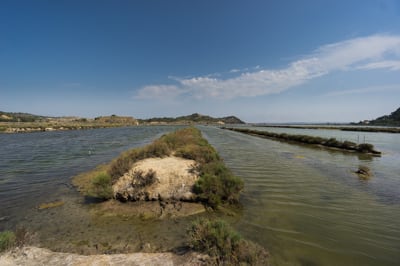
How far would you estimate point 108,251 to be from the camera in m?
4.79

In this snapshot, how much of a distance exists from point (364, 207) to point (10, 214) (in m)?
13.3

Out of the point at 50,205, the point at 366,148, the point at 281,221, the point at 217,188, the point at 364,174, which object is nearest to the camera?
the point at 281,221

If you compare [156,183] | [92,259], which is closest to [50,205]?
[156,183]

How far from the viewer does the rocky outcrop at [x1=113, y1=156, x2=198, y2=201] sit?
7867mm

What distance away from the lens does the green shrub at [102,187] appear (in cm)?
794

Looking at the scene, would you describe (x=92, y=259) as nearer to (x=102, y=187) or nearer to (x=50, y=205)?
(x=102, y=187)

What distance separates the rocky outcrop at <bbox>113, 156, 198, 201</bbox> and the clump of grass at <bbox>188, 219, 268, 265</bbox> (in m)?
3.32

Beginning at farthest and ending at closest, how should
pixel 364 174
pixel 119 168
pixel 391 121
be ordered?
pixel 391 121
pixel 364 174
pixel 119 168

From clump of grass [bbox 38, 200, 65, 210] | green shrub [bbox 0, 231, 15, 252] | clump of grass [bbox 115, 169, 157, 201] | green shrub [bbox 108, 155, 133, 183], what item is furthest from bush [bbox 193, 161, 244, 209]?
clump of grass [bbox 38, 200, 65, 210]

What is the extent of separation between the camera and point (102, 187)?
807cm

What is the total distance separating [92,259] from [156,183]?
4.08 metres

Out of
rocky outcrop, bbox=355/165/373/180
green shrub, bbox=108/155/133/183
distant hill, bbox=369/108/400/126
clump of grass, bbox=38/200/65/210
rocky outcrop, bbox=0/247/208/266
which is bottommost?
clump of grass, bbox=38/200/65/210

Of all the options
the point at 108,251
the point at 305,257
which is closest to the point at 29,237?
the point at 108,251

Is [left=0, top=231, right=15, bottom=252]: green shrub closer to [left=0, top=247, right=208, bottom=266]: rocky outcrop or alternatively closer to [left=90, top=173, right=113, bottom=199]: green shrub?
[left=0, top=247, right=208, bottom=266]: rocky outcrop
